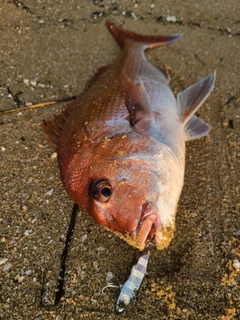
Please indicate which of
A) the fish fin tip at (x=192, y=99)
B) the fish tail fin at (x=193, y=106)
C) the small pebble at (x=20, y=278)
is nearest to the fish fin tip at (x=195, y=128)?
the fish tail fin at (x=193, y=106)

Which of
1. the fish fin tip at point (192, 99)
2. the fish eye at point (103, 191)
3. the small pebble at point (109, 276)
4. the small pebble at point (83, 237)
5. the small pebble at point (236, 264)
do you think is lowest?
the small pebble at point (109, 276)

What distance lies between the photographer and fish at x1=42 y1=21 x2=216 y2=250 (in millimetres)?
2141

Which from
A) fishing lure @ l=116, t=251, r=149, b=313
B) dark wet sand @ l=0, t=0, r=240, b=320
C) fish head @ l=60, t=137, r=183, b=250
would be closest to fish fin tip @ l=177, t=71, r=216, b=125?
dark wet sand @ l=0, t=0, r=240, b=320

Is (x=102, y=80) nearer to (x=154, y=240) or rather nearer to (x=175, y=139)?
(x=175, y=139)

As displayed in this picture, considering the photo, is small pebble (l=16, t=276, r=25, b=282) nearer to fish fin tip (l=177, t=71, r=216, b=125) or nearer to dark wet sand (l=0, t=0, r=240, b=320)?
dark wet sand (l=0, t=0, r=240, b=320)

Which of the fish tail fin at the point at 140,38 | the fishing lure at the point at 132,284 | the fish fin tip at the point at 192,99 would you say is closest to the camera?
the fishing lure at the point at 132,284

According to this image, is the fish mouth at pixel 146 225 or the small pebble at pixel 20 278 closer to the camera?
the fish mouth at pixel 146 225

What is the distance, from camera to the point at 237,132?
3.30m

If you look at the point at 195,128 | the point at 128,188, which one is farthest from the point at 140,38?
the point at 128,188

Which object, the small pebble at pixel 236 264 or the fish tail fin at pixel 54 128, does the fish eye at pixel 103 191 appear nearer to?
the fish tail fin at pixel 54 128

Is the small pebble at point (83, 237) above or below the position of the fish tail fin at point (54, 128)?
below

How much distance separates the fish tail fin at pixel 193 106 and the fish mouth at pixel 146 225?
1183 millimetres

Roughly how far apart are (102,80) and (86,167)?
1138 mm

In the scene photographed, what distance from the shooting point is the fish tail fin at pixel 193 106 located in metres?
3.05
